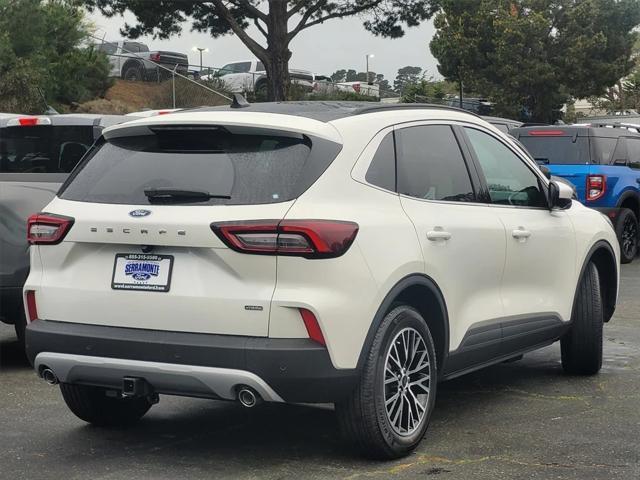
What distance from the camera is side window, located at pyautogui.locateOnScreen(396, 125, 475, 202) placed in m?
5.45

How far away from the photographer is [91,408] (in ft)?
18.9

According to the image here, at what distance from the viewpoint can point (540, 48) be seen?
4459cm

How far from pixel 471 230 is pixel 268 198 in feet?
4.74

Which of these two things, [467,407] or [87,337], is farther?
[467,407]

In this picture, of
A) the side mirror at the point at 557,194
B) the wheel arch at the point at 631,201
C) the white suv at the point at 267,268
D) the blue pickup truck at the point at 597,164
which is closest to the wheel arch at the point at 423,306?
the white suv at the point at 267,268

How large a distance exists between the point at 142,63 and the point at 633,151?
24.7m

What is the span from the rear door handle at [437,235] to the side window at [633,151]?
10133 mm

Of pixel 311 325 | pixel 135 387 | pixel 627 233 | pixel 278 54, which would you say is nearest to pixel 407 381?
pixel 311 325

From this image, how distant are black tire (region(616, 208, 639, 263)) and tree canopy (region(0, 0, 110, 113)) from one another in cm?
1321

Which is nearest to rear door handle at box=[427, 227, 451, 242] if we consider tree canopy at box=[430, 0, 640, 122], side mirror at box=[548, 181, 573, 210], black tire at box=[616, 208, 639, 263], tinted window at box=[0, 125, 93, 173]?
side mirror at box=[548, 181, 573, 210]

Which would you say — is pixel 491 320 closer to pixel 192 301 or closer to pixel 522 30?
pixel 192 301

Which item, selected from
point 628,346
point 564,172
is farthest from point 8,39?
point 628,346

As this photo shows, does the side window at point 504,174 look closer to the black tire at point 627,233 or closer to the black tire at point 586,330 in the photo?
the black tire at point 586,330

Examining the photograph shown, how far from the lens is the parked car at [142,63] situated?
3669 centimetres
